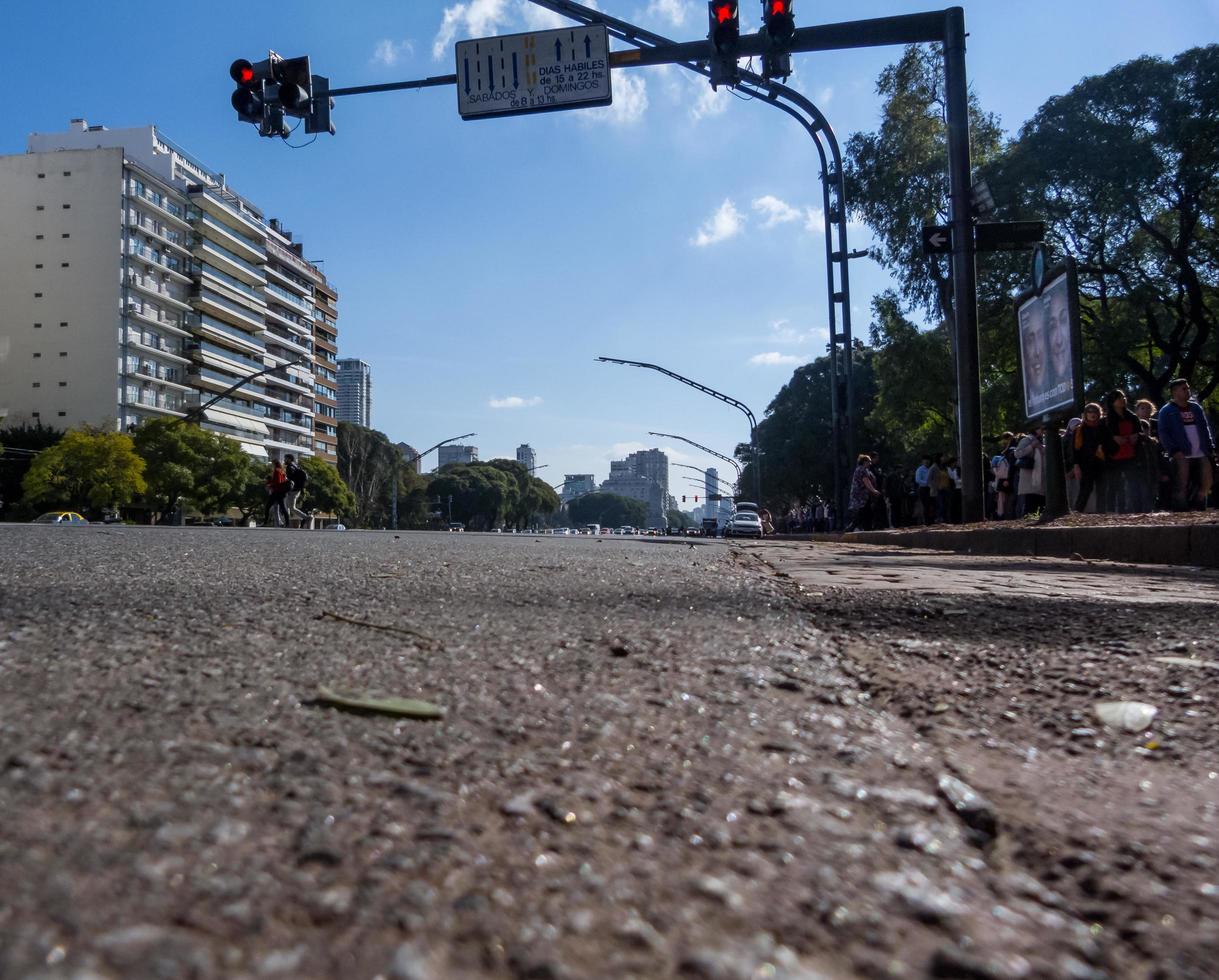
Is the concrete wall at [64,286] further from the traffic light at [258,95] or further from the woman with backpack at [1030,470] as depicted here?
the woman with backpack at [1030,470]

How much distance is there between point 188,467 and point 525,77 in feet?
170

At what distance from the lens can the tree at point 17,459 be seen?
55156 millimetres

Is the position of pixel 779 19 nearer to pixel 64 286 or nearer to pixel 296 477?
pixel 296 477

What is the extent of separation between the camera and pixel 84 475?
5162 centimetres

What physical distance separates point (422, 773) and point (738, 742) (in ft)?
1.29

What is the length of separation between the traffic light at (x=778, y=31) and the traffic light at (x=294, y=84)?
17.2 feet

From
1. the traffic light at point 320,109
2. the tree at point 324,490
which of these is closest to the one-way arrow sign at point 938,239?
the traffic light at point 320,109

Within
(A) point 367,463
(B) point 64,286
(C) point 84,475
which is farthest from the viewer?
(A) point 367,463

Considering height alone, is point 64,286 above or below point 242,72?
above

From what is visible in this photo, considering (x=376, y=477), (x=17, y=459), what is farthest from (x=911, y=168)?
(x=376, y=477)

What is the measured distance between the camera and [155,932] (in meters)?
0.62

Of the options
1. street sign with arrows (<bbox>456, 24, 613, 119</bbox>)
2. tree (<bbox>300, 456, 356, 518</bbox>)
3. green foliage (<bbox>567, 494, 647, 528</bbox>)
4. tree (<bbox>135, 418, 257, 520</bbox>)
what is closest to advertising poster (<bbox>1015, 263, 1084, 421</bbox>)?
street sign with arrows (<bbox>456, 24, 613, 119</bbox>)

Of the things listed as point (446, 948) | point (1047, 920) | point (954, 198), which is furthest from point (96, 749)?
point (954, 198)

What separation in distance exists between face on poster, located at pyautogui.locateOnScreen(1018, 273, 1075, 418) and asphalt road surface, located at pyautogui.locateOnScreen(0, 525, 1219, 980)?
8605 millimetres
